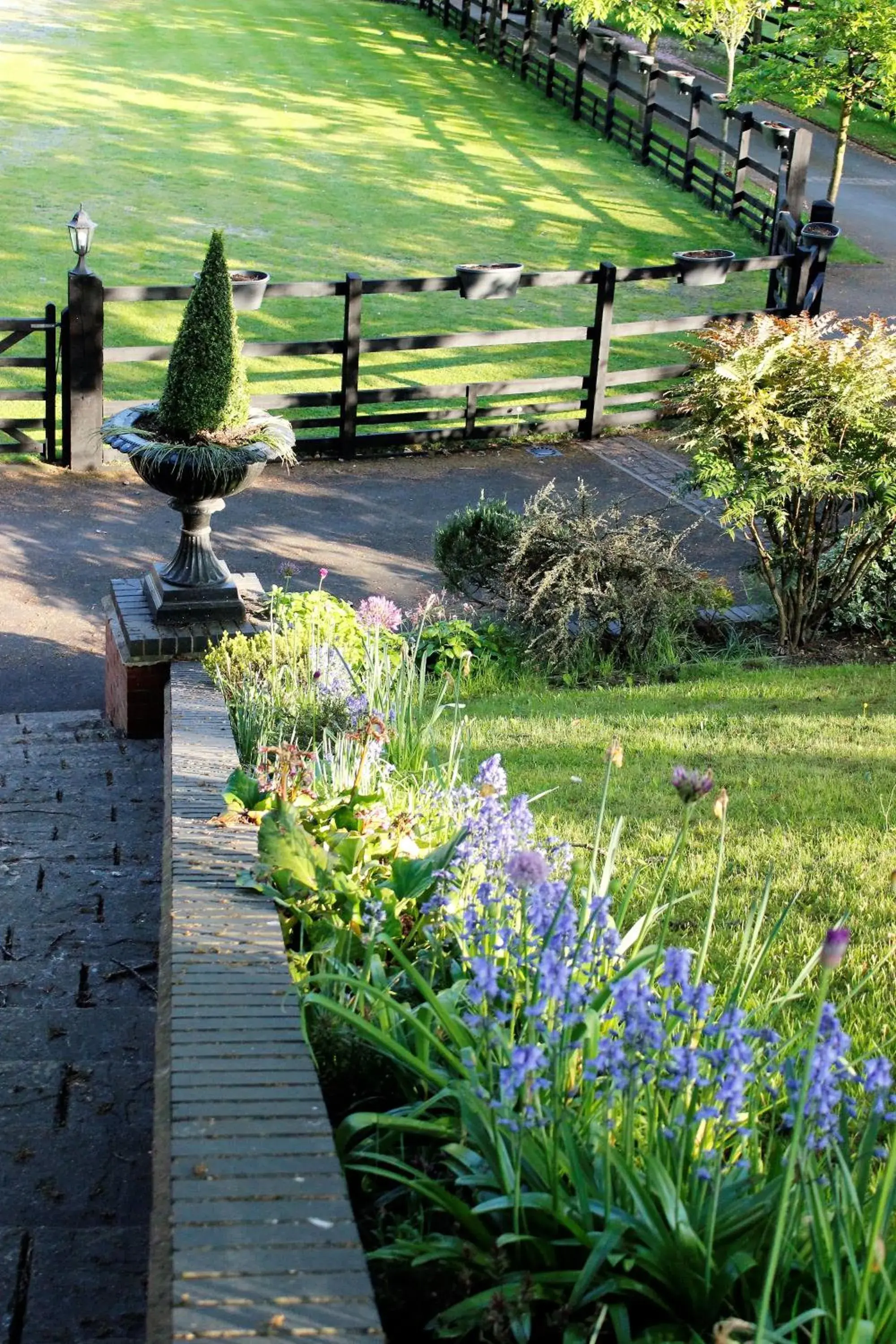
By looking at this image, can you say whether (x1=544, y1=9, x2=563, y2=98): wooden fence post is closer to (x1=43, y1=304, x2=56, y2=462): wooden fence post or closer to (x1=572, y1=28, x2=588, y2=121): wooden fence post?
(x1=572, y1=28, x2=588, y2=121): wooden fence post

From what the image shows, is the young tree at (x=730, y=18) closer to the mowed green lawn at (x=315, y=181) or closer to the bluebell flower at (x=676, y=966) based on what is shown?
the mowed green lawn at (x=315, y=181)

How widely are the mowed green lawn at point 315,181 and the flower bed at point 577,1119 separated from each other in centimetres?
1184

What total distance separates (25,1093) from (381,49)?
33.6 meters

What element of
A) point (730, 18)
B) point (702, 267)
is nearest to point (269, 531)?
point (702, 267)

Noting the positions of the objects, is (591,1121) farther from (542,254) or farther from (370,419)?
(542,254)

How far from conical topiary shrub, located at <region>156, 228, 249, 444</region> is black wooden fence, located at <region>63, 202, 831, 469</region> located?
4871 millimetres

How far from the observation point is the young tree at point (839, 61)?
1959 centimetres

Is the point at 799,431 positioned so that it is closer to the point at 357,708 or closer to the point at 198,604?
the point at 198,604

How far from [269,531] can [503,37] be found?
24.7m

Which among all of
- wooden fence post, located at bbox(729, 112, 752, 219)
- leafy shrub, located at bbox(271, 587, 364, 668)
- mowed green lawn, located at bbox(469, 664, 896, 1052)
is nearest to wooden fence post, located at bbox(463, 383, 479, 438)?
mowed green lawn, located at bbox(469, 664, 896, 1052)

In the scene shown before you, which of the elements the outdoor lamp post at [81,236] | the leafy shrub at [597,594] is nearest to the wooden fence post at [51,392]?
the outdoor lamp post at [81,236]

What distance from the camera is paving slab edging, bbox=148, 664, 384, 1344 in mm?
2447

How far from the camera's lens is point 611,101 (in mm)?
27188

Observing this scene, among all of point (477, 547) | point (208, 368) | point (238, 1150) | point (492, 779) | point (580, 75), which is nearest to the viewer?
point (238, 1150)
